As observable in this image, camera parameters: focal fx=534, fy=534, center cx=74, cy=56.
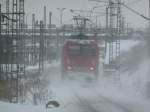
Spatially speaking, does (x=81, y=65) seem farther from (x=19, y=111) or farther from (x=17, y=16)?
(x=19, y=111)

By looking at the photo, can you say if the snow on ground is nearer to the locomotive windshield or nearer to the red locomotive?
the red locomotive

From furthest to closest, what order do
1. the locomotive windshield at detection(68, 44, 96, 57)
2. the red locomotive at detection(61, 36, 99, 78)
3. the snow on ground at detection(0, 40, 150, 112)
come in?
the locomotive windshield at detection(68, 44, 96, 57)
the red locomotive at detection(61, 36, 99, 78)
the snow on ground at detection(0, 40, 150, 112)

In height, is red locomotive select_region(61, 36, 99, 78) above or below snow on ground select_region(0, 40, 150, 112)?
above

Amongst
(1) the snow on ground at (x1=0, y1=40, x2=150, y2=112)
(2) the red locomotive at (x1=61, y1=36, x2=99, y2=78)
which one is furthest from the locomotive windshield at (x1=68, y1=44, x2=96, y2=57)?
(1) the snow on ground at (x1=0, y1=40, x2=150, y2=112)

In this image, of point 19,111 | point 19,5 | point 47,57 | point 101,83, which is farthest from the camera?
point 47,57

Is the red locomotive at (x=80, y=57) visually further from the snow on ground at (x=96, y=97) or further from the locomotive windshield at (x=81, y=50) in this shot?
the snow on ground at (x=96, y=97)

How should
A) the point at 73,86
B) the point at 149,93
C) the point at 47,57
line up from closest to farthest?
1. the point at 149,93
2. the point at 73,86
3. the point at 47,57

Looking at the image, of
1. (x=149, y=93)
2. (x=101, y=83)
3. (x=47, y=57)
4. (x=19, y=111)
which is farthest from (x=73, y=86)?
(x=47, y=57)

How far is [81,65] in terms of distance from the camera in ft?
121

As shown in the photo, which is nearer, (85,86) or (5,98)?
(5,98)

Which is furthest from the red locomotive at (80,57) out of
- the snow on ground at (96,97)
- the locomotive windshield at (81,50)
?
the snow on ground at (96,97)

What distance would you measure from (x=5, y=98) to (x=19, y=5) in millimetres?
5708

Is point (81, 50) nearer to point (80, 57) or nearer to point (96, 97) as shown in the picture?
point (80, 57)

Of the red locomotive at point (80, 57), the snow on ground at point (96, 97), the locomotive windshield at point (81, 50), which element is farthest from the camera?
the locomotive windshield at point (81, 50)
